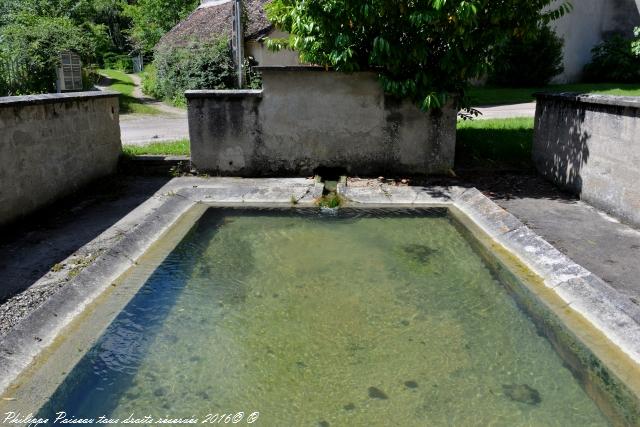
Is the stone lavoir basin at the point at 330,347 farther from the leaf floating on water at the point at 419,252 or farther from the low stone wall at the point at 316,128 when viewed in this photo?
the low stone wall at the point at 316,128

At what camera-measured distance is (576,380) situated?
12.0ft

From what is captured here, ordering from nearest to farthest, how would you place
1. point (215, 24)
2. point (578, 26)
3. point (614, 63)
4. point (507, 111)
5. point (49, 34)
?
point (507, 111)
point (49, 34)
point (614, 63)
point (578, 26)
point (215, 24)

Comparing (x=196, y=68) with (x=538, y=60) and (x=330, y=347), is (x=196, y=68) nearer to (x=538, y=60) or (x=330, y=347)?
(x=538, y=60)

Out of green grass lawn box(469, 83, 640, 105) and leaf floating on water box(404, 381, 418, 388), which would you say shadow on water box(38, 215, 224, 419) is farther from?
green grass lawn box(469, 83, 640, 105)

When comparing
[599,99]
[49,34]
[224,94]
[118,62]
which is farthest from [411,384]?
[118,62]

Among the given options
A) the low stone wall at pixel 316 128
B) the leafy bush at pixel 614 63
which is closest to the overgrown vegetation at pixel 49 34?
the low stone wall at pixel 316 128

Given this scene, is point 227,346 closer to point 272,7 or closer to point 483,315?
point 483,315

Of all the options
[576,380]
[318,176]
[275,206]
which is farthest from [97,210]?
[576,380]

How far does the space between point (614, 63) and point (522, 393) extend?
77.6 feet

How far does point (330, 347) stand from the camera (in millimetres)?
4102

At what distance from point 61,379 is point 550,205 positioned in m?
6.24

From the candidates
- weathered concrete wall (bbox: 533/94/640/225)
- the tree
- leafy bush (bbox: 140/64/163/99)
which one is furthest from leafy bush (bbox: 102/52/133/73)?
weathered concrete wall (bbox: 533/94/640/225)

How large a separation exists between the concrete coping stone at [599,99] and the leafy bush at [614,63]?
16.6 m

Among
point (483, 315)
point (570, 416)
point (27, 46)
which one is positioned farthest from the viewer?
point (27, 46)
